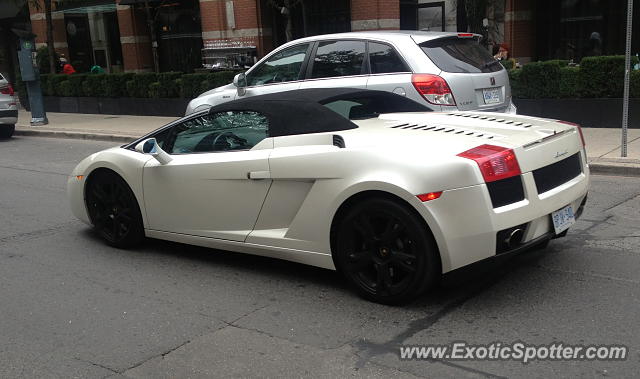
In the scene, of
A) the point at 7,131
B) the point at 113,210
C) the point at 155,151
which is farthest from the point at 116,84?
the point at 155,151

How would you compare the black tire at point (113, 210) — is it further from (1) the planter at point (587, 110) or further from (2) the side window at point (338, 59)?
(1) the planter at point (587, 110)

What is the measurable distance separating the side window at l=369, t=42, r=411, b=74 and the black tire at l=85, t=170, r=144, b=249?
371 centimetres

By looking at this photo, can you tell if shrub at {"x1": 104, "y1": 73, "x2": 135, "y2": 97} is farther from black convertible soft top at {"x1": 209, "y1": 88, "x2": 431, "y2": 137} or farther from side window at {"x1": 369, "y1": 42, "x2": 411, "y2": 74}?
black convertible soft top at {"x1": 209, "y1": 88, "x2": 431, "y2": 137}

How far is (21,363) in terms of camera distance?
3.96 metres

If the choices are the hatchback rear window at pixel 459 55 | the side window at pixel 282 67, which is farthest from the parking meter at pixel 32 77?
the hatchback rear window at pixel 459 55

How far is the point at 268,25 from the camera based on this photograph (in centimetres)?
1875

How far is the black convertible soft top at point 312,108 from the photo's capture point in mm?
4910

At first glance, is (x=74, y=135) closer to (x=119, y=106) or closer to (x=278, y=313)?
(x=119, y=106)

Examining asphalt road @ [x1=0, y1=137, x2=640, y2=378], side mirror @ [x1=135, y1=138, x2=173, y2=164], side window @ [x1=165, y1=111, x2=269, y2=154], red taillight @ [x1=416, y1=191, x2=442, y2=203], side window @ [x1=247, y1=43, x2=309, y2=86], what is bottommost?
asphalt road @ [x1=0, y1=137, x2=640, y2=378]

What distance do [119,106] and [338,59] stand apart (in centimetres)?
1213

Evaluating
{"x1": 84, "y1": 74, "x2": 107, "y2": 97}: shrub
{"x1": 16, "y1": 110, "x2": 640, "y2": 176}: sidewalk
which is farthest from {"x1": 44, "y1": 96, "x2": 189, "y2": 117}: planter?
{"x1": 16, "y1": 110, "x2": 640, "y2": 176}: sidewalk

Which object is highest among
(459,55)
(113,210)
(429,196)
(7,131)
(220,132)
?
(459,55)

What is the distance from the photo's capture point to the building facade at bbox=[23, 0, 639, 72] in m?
15.5

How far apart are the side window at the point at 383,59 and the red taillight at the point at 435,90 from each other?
0.40 meters
